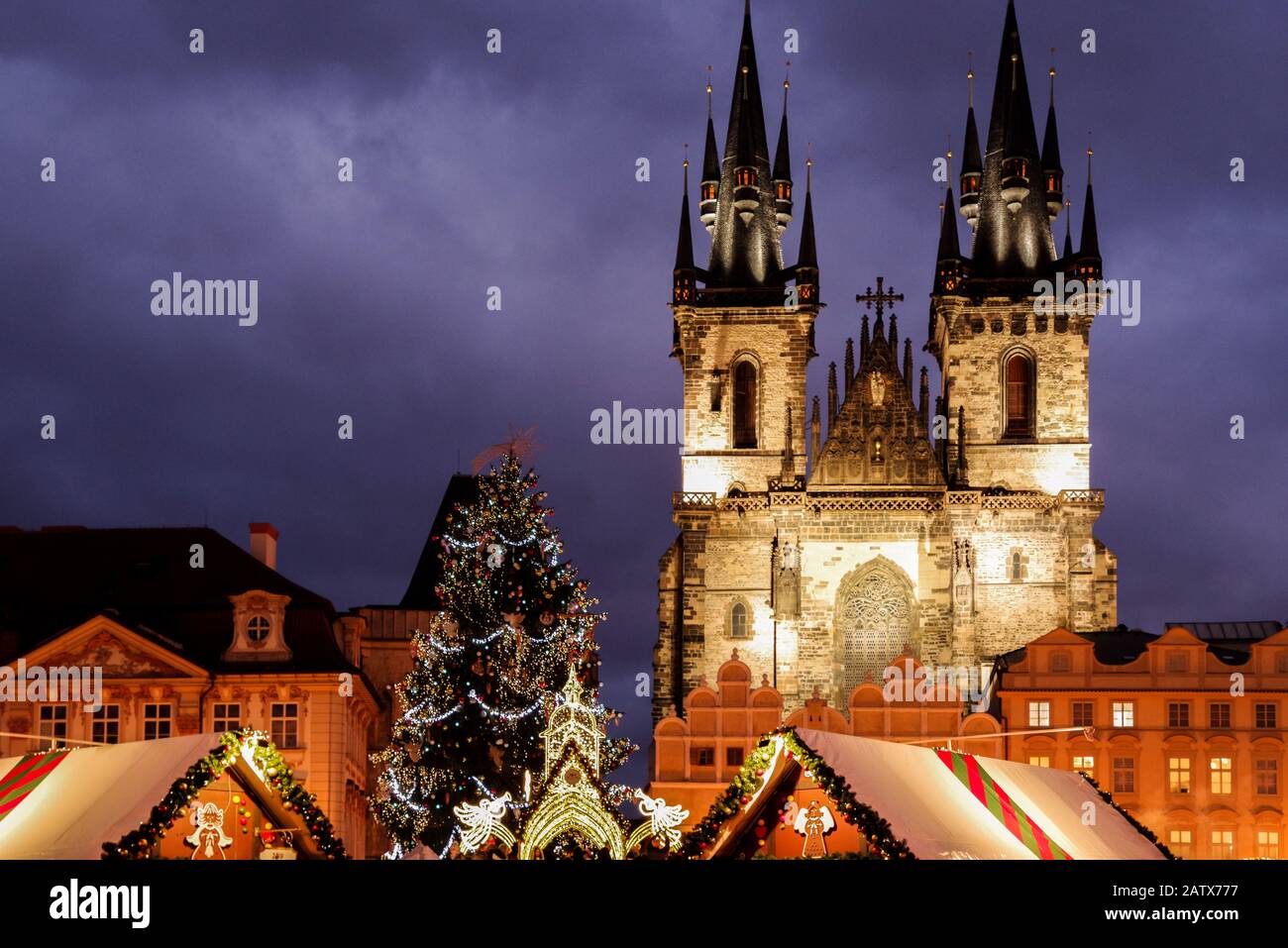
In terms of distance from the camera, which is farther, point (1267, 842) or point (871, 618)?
point (871, 618)

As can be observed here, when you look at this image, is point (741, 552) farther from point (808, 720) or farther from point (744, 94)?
point (744, 94)

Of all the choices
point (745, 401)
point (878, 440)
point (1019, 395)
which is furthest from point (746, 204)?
point (1019, 395)

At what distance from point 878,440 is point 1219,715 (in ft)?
56.3

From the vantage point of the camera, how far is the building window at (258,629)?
2068 inches

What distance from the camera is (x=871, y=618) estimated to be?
69.8 m

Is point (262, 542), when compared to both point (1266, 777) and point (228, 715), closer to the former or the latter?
point (228, 715)

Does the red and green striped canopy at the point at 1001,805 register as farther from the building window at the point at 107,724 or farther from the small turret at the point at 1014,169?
the small turret at the point at 1014,169

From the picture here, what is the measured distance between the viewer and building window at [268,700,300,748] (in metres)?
51.6

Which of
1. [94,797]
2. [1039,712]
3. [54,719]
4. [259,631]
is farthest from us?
[1039,712]

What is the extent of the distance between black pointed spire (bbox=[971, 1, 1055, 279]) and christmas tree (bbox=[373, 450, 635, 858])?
2845cm

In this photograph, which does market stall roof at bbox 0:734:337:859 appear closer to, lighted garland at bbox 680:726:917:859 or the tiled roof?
lighted garland at bbox 680:726:917:859
